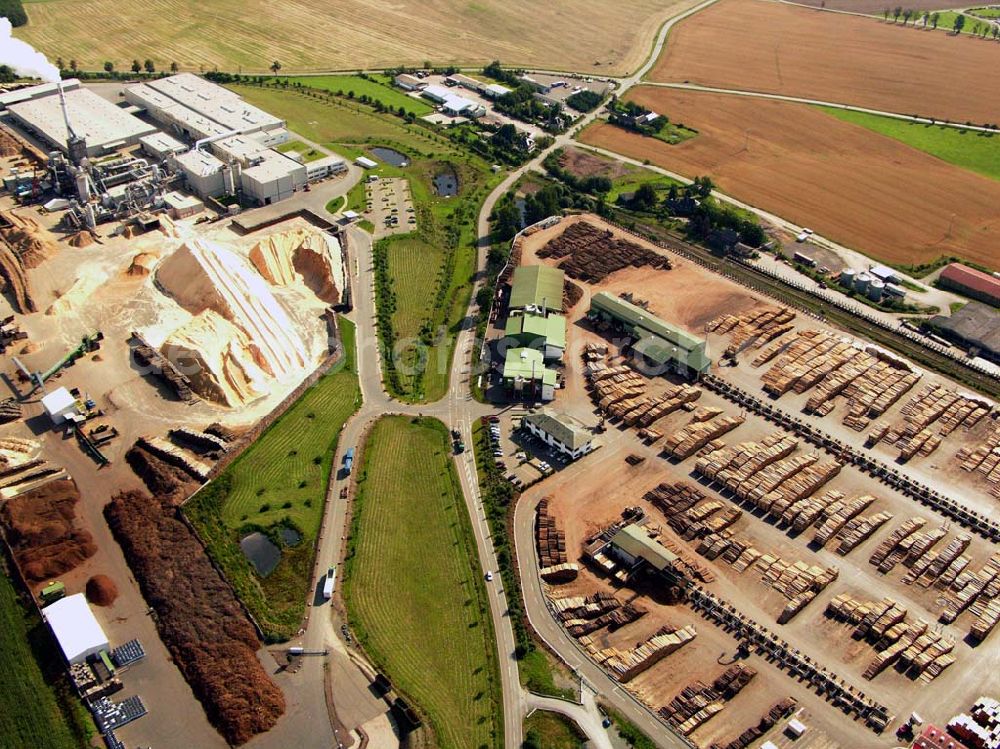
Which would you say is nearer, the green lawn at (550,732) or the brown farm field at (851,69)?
the green lawn at (550,732)

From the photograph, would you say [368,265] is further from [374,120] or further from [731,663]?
[731,663]

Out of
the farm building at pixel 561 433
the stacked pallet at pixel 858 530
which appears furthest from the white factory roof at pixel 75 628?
the stacked pallet at pixel 858 530

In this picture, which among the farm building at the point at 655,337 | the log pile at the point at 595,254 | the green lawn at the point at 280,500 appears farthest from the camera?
the log pile at the point at 595,254

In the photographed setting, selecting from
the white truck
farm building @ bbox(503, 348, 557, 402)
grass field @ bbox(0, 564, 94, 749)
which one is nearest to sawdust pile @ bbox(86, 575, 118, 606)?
grass field @ bbox(0, 564, 94, 749)

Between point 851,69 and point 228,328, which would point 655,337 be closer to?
point 228,328

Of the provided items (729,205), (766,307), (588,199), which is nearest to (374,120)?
(588,199)

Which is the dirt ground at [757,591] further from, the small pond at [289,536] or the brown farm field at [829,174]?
Result: the brown farm field at [829,174]
